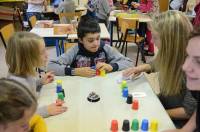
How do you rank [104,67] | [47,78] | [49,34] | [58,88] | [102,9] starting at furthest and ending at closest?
[102,9] → [49,34] → [104,67] → [47,78] → [58,88]

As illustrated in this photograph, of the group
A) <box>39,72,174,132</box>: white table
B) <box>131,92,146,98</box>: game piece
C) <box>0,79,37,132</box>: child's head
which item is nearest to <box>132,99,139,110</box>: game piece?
<box>39,72,174,132</box>: white table

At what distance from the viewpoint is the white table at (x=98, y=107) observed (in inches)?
59.8

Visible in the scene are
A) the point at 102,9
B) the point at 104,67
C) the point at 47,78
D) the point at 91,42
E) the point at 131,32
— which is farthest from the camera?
the point at 102,9

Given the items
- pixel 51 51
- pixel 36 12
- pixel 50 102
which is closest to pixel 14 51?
pixel 50 102

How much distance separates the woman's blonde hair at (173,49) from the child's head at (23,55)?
2.84ft

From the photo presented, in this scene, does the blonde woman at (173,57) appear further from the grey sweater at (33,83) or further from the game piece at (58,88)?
the grey sweater at (33,83)

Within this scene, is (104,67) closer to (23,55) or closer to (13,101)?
(23,55)

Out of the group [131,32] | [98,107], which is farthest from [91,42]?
[131,32]

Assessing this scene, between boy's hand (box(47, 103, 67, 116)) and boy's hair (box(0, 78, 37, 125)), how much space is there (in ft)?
1.76

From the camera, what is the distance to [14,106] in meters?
1.00

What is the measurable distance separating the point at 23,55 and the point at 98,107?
0.67m

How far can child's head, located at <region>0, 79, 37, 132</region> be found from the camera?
99cm

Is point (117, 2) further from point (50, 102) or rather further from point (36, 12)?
point (50, 102)

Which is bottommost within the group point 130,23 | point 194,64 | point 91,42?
point 130,23
